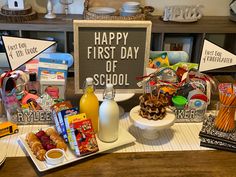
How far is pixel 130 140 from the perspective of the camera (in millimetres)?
1259

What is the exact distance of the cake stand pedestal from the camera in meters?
1.22

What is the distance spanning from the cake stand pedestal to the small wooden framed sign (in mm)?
212

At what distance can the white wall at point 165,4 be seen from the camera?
330 cm

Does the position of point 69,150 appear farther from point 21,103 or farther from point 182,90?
point 182,90

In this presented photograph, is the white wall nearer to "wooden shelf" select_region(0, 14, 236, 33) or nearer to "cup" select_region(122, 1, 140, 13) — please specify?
"wooden shelf" select_region(0, 14, 236, 33)

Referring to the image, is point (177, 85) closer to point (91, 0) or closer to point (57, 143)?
point (57, 143)

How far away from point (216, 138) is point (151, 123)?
28cm

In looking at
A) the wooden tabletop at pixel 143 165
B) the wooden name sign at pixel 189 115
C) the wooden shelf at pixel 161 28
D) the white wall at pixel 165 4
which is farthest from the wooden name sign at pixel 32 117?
the white wall at pixel 165 4

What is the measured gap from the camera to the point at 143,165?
45.6 inches

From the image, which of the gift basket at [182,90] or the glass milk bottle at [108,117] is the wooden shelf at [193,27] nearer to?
the gift basket at [182,90]

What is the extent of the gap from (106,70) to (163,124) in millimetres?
378

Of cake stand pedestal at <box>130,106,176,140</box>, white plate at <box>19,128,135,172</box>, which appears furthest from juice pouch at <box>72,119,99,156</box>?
cake stand pedestal at <box>130,106,176,140</box>

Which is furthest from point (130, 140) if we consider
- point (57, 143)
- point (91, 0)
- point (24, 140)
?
point (91, 0)

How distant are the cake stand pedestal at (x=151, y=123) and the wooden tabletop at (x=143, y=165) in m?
0.09
